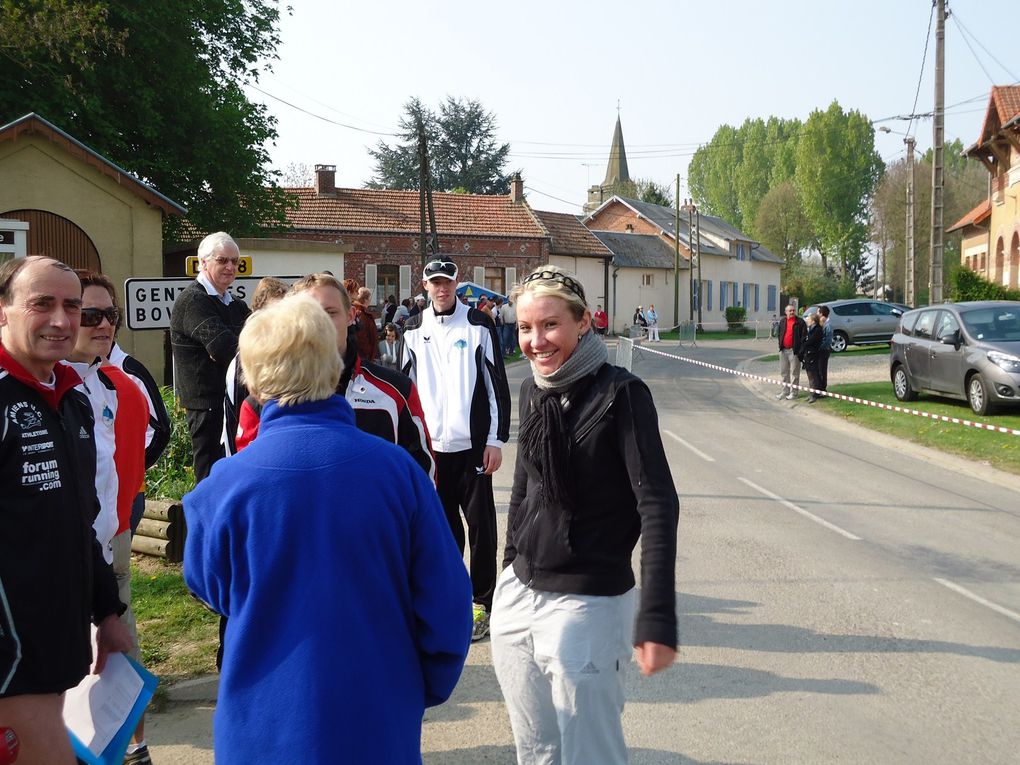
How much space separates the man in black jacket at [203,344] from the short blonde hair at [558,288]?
2.28 metres

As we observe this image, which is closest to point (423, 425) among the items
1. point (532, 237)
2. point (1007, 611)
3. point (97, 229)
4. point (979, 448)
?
point (1007, 611)

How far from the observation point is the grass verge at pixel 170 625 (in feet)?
17.0

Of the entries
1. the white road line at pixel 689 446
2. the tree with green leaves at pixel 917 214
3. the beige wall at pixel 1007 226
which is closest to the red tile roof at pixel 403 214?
the beige wall at pixel 1007 226

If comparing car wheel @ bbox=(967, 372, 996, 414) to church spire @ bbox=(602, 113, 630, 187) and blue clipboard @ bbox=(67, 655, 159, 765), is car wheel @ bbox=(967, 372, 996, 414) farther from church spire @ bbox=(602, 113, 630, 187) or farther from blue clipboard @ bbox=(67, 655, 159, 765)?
church spire @ bbox=(602, 113, 630, 187)

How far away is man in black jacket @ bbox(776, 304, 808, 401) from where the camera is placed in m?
20.0

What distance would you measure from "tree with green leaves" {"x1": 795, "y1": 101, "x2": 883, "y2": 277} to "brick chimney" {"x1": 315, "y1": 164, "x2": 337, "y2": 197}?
173 ft

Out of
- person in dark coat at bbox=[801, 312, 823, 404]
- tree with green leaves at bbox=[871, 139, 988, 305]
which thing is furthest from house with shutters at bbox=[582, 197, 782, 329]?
person in dark coat at bbox=[801, 312, 823, 404]

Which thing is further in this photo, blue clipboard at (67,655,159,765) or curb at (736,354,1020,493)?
curb at (736,354,1020,493)

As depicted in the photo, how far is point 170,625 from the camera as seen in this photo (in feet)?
19.2

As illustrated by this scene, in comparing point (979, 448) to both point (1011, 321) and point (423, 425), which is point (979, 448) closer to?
point (1011, 321)

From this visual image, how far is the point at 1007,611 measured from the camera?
6.42 metres

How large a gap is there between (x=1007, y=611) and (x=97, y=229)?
17.4 meters

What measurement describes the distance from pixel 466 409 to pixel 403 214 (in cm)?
4780

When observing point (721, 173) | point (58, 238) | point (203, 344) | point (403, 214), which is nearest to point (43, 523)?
point (203, 344)
